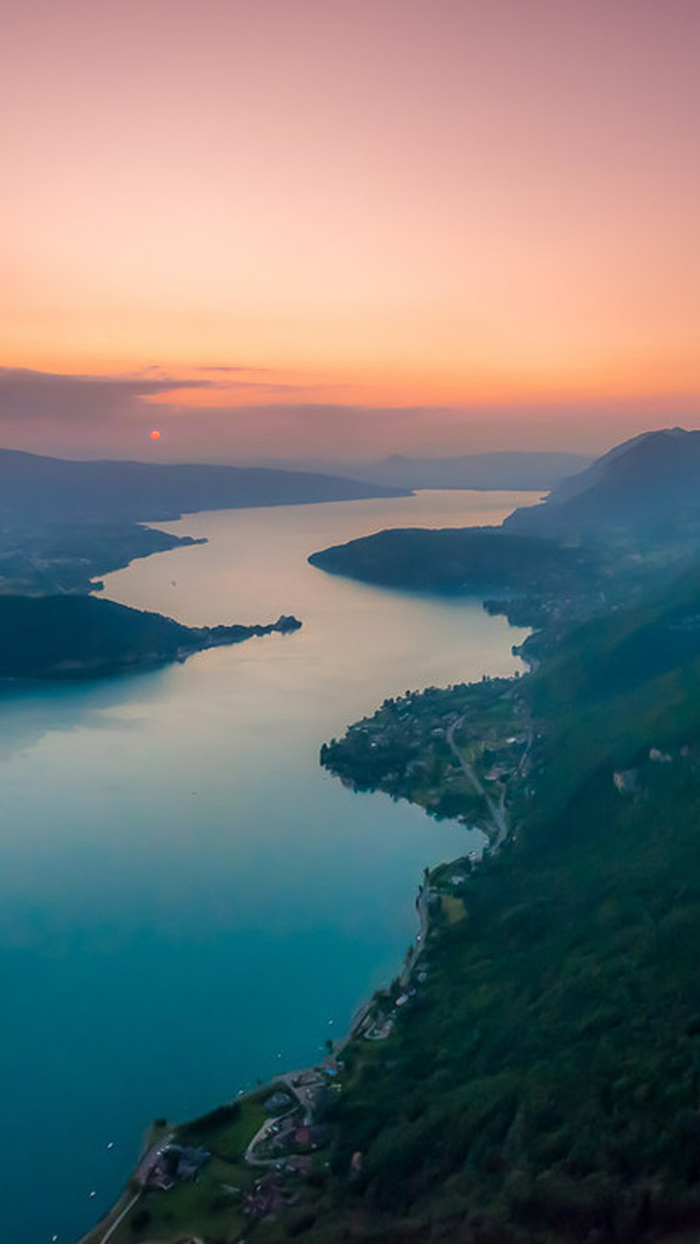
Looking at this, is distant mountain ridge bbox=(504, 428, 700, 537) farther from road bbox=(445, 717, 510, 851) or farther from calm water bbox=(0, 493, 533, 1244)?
road bbox=(445, 717, 510, 851)

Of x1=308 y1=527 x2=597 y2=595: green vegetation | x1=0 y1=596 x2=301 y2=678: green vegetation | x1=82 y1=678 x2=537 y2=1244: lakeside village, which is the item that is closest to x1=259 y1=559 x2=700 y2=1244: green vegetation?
x1=82 y1=678 x2=537 y2=1244: lakeside village

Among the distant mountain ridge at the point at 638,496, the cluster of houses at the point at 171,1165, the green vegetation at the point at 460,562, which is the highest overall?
the distant mountain ridge at the point at 638,496

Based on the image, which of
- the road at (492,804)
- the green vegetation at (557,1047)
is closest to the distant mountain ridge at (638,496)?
the road at (492,804)

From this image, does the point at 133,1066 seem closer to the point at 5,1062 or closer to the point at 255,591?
the point at 5,1062

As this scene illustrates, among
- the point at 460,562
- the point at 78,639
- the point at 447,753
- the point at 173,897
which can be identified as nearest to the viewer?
the point at 173,897

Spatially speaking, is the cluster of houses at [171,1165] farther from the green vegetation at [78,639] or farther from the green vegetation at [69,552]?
the green vegetation at [69,552]

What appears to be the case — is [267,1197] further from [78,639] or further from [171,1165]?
[78,639]

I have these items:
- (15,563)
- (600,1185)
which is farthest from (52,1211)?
(15,563)

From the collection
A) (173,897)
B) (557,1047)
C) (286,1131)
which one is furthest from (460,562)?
(286,1131)
